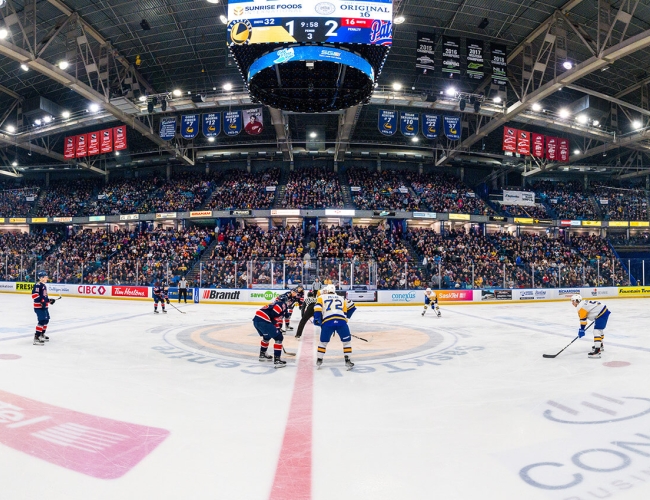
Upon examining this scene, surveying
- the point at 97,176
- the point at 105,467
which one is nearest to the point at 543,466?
the point at 105,467

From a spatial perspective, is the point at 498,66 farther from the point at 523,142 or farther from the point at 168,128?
the point at 168,128

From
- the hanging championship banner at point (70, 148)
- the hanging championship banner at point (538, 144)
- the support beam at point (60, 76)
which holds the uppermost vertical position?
the support beam at point (60, 76)

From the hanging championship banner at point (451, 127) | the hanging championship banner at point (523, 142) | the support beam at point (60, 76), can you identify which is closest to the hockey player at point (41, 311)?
the support beam at point (60, 76)

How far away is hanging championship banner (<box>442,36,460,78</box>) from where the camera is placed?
15422 millimetres

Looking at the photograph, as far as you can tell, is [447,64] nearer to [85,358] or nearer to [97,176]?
[85,358]

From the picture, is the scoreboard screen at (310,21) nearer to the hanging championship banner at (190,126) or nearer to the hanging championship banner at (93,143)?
the hanging championship banner at (190,126)

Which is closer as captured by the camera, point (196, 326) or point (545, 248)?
point (196, 326)

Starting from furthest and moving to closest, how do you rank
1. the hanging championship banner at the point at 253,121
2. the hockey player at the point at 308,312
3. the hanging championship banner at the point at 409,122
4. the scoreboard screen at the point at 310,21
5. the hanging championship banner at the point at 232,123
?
1. the hanging championship banner at the point at 409,122
2. the hanging championship banner at the point at 232,123
3. the hanging championship banner at the point at 253,121
4. the hockey player at the point at 308,312
5. the scoreboard screen at the point at 310,21

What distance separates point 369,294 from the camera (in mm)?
20969

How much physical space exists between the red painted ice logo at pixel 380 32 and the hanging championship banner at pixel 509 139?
13738 mm

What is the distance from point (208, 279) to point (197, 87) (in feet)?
37.5

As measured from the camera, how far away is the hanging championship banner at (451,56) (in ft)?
50.6

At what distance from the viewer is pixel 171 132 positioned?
21359 millimetres

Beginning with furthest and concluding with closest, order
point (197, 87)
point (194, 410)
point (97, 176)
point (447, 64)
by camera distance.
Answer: point (97, 176) → point (197, 87) → point (447, 64) → point (194, 410)
